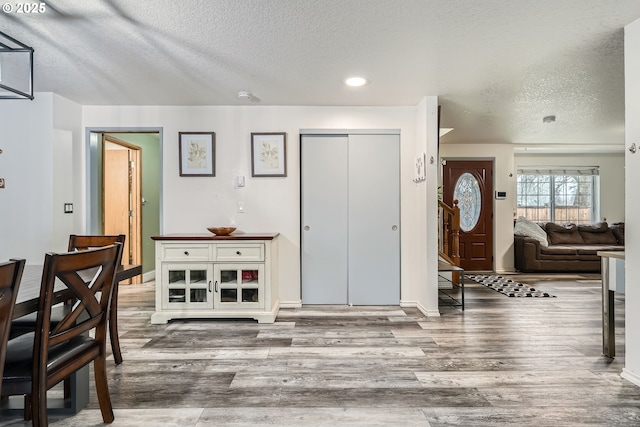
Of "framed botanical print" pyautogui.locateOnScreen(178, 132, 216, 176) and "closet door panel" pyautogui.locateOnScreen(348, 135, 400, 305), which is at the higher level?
"framed botanical print" pyautogui.locateOnScreen(178, 132, 216, 176)

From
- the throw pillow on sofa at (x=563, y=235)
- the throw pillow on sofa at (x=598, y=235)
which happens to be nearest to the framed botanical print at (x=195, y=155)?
the throw pillow on sofa at (x=563, y=235)

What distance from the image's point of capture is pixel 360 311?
3.90 m

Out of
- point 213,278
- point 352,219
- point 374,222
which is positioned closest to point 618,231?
point 374,222

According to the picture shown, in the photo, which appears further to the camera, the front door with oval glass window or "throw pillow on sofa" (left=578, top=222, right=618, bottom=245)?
"throw pillow on sofa" (left=578, top=222, right=618, bottom=245)

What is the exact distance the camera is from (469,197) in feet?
22.4

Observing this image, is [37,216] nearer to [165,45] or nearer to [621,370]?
[165,45]

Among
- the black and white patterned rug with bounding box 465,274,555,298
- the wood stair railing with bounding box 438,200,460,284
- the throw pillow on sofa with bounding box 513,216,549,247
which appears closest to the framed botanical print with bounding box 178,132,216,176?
the wood stair railing with bounding box 438,200,460,284

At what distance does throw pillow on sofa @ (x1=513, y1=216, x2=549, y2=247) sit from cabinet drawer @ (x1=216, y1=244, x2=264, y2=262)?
5.34m

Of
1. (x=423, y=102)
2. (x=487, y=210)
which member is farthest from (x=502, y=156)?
(x=423, y=102)

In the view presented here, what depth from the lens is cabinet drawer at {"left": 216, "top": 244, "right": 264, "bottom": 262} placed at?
11.5 ft

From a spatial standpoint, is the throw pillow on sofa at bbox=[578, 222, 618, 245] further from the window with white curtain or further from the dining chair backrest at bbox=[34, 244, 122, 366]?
the dining chair backrest at bbox=[34, 244, 122, 366]

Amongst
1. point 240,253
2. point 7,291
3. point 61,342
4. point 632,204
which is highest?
point 632,204

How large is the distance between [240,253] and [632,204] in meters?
3.00

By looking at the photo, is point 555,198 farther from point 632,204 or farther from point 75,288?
point 75,288
